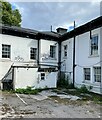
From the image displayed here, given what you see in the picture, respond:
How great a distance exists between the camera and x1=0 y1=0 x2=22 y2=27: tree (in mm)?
26975

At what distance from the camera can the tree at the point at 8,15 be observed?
26975 mm

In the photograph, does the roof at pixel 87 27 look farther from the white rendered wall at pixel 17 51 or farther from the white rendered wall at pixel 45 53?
the white rendered wall at pixel 17 51

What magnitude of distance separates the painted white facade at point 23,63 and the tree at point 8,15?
32.8 ft

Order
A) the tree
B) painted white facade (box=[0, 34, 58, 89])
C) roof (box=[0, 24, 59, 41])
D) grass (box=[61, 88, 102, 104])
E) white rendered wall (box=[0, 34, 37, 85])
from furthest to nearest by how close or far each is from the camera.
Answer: the tree
roof (box=[0, 24, 59, 41])
white rendered wall (box=[0, 34, 37, 85])
painted white facade (box=[0, 34, 58, 89])
grass (box=[61, 88, 102, 104])

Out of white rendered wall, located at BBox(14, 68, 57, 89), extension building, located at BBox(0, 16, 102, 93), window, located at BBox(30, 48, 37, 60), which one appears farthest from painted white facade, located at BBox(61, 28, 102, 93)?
window, located at BBox(30, 48, 37, 60)

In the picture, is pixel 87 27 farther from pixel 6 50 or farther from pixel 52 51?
pixel 6 50

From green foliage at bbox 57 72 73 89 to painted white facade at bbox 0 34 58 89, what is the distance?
143 cm

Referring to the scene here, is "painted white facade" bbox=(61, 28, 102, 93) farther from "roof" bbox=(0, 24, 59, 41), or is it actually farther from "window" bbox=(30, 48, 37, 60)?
"window" bbox=(30, 48, 37, 60)

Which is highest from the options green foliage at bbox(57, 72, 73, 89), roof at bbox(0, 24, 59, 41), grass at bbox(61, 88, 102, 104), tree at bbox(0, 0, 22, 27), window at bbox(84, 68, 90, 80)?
tree at bbox(0, 0, 22, 27)

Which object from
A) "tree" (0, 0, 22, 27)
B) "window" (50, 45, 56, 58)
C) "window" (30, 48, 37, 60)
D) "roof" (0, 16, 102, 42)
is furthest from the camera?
"tree" (0, 0, 22, 27)

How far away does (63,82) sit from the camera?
706 inches

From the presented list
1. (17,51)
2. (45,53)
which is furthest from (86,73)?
(17,51)

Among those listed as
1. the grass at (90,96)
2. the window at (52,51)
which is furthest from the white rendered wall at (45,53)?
the grass at (90,96)

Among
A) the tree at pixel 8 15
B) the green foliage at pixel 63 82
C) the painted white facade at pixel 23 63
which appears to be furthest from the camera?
the tree at pixel 8 15
